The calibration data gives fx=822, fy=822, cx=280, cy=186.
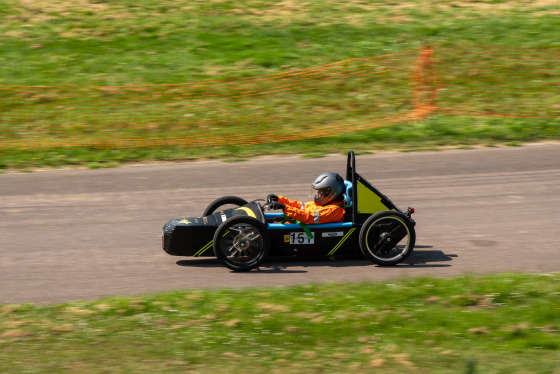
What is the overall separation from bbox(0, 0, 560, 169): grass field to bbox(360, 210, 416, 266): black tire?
19.6 ft

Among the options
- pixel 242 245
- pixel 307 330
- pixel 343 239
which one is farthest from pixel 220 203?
pixel 307 330

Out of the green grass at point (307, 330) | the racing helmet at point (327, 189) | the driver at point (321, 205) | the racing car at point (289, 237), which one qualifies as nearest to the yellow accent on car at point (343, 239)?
the racing car at point (289, 237)

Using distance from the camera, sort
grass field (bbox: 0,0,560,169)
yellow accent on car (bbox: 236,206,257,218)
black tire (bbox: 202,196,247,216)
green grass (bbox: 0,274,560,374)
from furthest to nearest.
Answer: grass field (bbox: 0,0,560,169)
black tire (bbox: 202,196,247,216)
yellow accent on car (bbox: 236,206,257,218)
green grass (bbox: 0,274,560,374)

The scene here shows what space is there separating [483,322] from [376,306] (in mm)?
998

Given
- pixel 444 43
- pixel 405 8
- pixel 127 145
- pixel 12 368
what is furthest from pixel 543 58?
pixel 12 368

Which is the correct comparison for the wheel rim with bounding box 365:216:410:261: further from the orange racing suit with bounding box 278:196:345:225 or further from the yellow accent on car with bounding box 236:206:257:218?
the yellow accent on car with bounding box 236:206:257:218

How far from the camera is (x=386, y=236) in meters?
9.17

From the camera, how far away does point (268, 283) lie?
877 centimetres

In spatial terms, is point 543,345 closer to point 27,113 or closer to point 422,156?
point 422,156

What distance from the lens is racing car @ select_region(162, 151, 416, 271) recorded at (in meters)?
9.02

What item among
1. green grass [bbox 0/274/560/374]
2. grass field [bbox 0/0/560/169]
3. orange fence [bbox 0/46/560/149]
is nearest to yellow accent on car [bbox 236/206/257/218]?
green grass [bbox 0/274/560/374]

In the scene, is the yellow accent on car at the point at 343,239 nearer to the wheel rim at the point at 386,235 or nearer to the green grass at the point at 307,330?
the wheel rim at the point at 386,235

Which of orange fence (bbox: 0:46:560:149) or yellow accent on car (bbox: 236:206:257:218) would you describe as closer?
yellow accent on car (bbox: 236:206:257:218)

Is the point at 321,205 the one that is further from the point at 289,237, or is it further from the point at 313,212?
the point at 289,237
